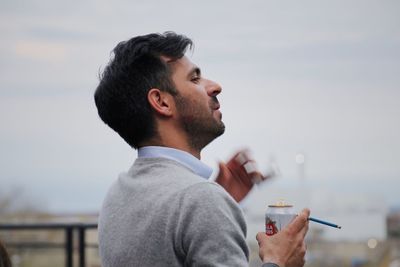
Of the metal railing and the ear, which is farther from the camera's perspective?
the metal railing

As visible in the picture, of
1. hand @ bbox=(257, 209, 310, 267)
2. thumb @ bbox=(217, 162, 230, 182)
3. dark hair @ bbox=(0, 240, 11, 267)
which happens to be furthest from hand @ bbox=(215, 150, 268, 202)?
dark hair @ bbox=(0, 240, 11, 267)

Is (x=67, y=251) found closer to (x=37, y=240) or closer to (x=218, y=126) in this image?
(x=37, y=240)

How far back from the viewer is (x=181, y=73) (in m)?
1.77

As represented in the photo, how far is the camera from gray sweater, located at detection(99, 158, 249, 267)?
151cm

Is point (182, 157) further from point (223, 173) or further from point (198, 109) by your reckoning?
point (223, 173)

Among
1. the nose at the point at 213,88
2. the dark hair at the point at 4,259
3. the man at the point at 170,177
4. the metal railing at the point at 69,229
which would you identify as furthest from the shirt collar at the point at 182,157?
the metal railing at the point at 69,229

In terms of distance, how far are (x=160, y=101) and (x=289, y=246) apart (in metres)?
0.41

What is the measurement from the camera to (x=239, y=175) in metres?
1.92

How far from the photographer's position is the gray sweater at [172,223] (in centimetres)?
151

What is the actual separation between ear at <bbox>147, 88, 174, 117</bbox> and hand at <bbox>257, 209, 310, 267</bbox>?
1.15 feet

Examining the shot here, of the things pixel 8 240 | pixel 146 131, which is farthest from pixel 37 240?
pixel 146 131

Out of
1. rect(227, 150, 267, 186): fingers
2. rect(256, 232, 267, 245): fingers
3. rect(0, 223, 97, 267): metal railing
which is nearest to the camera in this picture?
rect(256, 232, 267, 245): fingers

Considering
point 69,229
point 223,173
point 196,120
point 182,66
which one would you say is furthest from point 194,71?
point 69,229

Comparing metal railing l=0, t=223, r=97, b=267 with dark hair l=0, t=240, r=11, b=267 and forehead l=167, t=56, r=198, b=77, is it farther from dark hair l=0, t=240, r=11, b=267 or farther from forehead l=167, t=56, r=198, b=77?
forehead l=167, t=56, r=198, b=77
